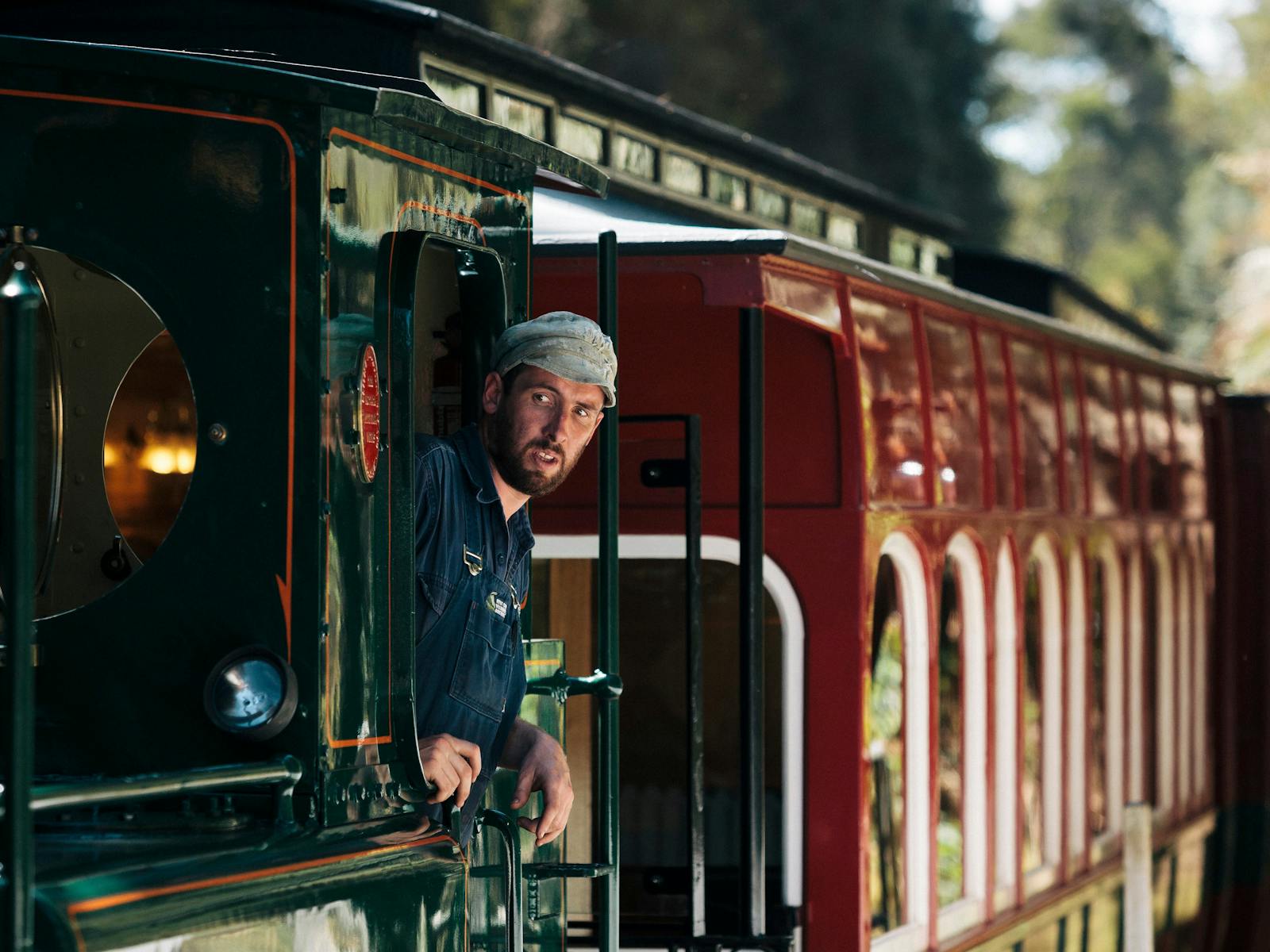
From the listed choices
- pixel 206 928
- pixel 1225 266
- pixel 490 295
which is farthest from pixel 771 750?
pixel 1225 266

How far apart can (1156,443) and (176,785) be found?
936 centimetres

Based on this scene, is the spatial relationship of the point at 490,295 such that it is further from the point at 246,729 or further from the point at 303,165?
the point at 246,729

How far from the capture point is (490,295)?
4676 millimetres

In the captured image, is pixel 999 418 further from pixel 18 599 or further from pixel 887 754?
pixel 18 599

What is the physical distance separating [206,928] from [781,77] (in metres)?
30.6

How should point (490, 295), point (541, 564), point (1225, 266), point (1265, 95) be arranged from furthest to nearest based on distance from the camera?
point (1225, 266) → point (1265, 95) → point (541, 564) → point (490, 295)

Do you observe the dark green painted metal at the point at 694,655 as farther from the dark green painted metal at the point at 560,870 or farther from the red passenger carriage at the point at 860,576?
the dark green painted metal at the point at 560,870

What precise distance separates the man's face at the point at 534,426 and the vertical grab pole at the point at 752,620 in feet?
4.35

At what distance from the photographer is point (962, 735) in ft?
26.2

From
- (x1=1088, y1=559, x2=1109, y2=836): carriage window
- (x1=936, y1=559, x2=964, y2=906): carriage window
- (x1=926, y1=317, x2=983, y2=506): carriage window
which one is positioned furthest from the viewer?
(x1=1088, y1=559, x2=1109, y2=836): carriage window

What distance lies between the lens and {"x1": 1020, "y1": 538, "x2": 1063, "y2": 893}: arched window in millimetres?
8930

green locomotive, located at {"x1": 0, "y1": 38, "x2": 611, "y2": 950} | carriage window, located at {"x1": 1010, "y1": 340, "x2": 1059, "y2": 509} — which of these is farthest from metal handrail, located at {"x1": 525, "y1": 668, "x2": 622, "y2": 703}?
carriage window, located at {"x1": 1010, "y1": 340, "x2": 1059, "y2": 509}

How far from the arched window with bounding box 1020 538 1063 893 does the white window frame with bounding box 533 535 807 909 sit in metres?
2.30

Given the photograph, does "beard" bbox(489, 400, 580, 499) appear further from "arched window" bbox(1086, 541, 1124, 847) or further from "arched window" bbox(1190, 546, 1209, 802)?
"arched window" bbox(1190, 546, 1209, 802)
